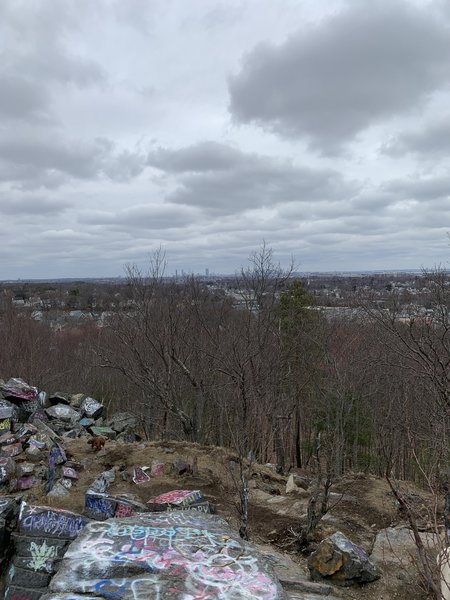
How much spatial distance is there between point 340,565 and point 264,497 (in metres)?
3.17

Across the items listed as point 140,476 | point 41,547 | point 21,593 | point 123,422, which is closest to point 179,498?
point 140,476

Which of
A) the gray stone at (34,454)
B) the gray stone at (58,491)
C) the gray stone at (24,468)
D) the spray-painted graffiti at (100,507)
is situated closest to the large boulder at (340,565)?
the spray-painted graffiti at (100,507)

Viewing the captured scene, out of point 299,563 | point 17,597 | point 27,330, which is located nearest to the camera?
point 17,597

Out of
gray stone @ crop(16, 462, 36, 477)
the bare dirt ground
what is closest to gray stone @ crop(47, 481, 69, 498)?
the bare dirt ground

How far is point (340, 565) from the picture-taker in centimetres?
541

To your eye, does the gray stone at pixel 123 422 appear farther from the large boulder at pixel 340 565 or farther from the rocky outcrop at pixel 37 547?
the large boulder at pixel 340 565

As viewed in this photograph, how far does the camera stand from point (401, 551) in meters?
6.41

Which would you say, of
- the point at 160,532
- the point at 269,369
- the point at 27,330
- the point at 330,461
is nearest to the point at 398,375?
the point at 269,369

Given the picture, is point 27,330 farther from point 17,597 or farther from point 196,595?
point 196,595

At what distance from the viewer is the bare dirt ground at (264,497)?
6039 mm

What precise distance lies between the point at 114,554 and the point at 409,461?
14914 mm

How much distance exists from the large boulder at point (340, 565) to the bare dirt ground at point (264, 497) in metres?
0.13

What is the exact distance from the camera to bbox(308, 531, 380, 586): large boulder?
542 centimetres

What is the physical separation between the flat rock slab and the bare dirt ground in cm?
176
